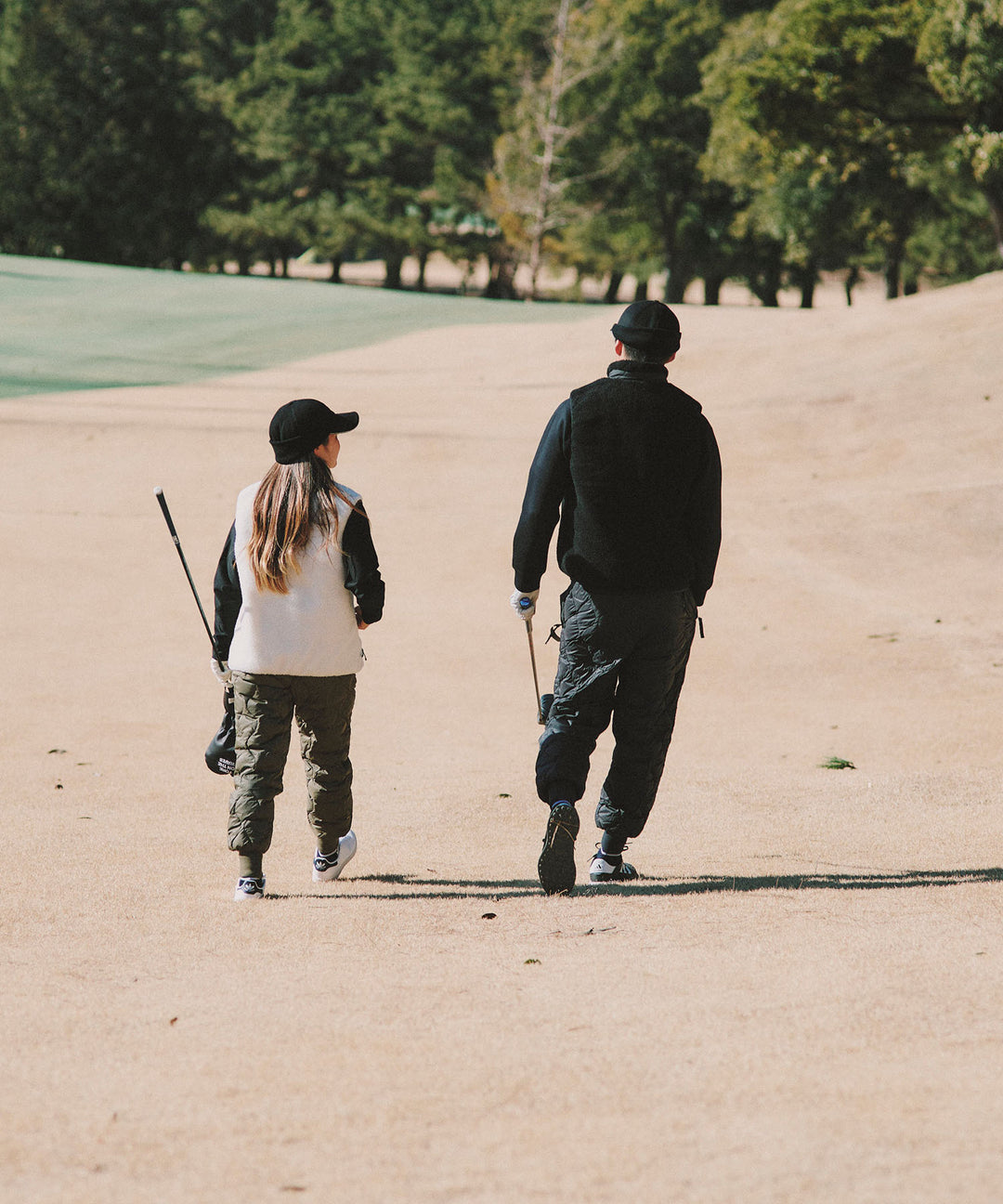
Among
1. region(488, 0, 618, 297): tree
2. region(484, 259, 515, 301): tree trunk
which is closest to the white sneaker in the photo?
region(488, 0, 618, 297): tree

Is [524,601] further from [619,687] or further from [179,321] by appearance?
[179,321]

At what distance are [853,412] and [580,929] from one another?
14.1m

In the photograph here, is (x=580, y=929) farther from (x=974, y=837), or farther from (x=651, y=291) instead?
(x=651, y=291)

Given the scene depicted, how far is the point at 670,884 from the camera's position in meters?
5.08

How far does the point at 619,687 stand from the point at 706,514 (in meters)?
0.70

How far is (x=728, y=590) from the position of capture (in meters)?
12.4

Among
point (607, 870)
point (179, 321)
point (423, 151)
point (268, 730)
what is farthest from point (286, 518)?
point (423, 151)

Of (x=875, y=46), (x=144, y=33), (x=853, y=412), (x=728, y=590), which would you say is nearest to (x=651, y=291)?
(x=144, y=33)

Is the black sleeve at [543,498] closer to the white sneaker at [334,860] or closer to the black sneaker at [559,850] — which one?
the black sneaker at [559,850]

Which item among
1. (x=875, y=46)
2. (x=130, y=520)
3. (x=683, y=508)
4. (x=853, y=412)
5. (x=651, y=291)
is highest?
(x=875, y=46)

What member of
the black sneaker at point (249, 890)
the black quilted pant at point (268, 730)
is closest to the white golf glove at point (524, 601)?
the black quilted pant at point (268, 730)

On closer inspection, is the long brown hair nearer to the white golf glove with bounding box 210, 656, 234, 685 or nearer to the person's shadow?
the white golf glove with bounding box 210, 656, 234, 685

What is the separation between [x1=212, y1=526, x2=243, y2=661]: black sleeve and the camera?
15.8 ft

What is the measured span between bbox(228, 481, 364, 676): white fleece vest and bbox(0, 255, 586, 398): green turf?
51.2ft
